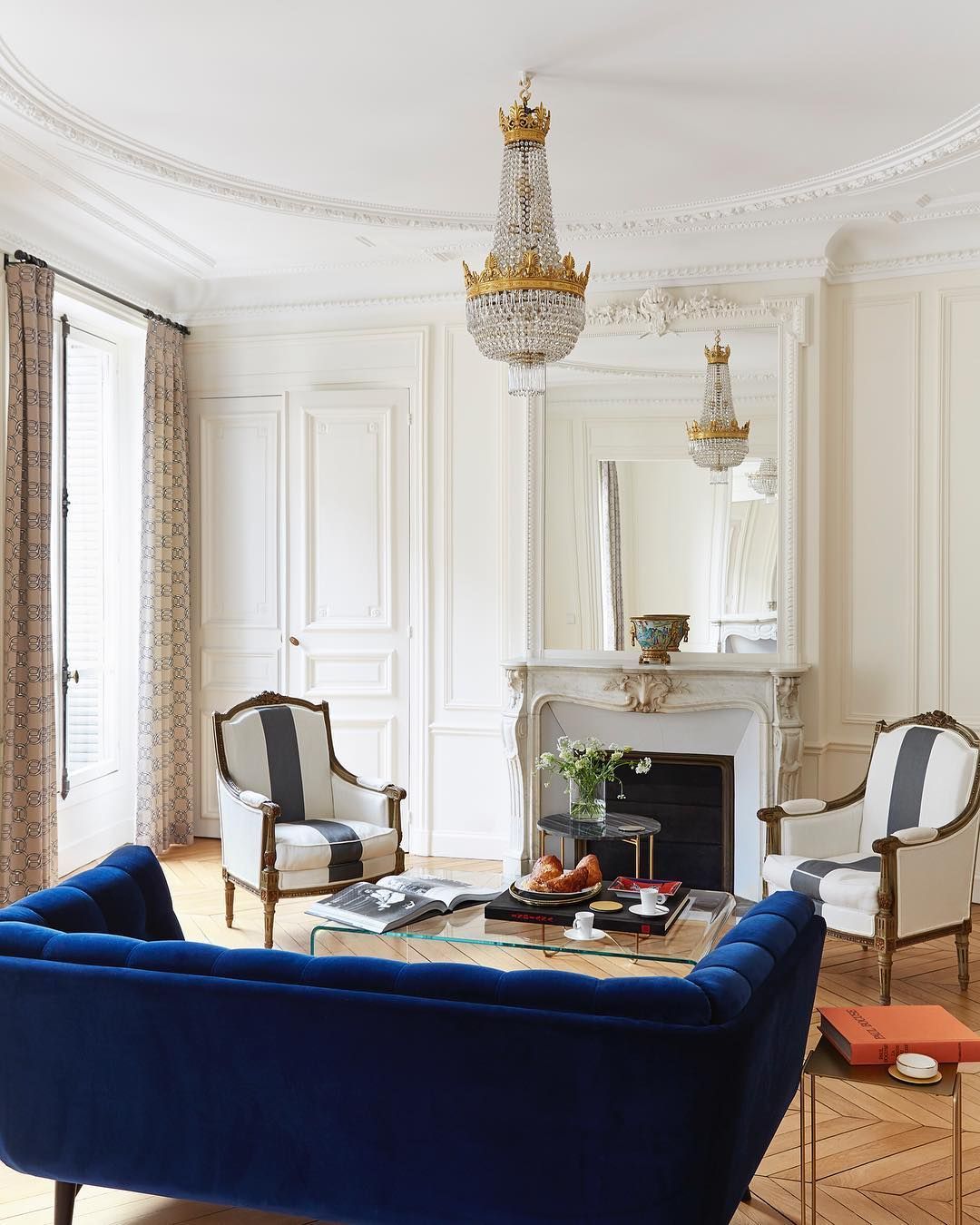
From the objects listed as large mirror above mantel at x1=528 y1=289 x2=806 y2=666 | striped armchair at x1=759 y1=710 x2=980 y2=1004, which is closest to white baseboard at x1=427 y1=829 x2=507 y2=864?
large mirror above mantel at x1=528 y1=289 x2=806 y2=666

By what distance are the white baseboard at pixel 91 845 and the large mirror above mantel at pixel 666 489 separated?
2.35m

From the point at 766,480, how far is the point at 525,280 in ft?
7.63

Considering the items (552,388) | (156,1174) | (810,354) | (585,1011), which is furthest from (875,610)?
(156,1174)

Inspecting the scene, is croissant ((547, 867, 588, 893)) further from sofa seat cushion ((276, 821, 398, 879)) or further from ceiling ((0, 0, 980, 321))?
ceiling ((0, 0, 980, 321))

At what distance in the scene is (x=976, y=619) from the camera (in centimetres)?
475

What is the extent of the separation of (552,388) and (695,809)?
2126 millimetres

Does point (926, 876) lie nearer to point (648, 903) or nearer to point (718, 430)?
point (648, 903)

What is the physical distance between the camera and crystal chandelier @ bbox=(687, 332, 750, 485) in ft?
16.2

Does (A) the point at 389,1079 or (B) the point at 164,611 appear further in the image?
(B) the point at 164,611

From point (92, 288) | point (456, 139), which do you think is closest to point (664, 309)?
point (456, 139)

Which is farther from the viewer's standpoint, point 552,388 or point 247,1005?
point 552,388

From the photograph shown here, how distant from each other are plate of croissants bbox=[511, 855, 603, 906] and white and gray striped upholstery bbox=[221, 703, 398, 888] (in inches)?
39.8

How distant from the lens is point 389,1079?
1.80 m

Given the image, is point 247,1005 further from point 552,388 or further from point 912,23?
point 552,388
